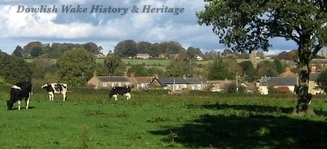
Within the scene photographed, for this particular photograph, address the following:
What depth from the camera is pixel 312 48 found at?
112ft

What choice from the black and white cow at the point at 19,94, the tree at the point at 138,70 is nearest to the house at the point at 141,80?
the tree at the point at 138,70

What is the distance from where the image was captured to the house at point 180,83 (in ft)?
520

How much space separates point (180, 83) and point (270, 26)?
13190 centimetres

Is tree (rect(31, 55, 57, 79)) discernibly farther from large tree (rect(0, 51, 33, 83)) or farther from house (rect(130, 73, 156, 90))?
house (rect(130, 73, 156, 90))

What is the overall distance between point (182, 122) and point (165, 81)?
13536 cm

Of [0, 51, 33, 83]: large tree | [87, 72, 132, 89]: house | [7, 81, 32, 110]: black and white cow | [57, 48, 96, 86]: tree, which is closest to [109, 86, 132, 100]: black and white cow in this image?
[7, 81, 32, 110]: black and white cow

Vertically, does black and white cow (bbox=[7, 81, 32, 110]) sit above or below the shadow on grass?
above

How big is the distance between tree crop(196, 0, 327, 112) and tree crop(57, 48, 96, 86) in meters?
103

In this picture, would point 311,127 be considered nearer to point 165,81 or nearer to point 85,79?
point 85,79

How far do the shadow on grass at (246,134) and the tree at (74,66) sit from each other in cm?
11178

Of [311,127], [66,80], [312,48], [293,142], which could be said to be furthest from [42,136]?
[66,80]

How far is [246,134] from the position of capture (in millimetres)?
22078

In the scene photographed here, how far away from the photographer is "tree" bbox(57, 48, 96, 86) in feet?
452

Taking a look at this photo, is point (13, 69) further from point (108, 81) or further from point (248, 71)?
point (248, 71)
